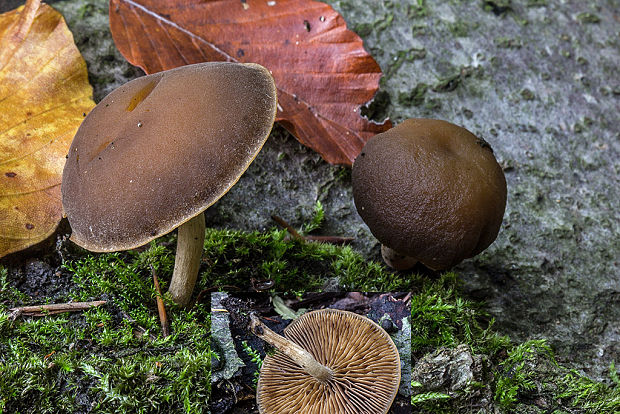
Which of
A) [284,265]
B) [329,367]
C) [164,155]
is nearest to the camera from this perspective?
[164,155]

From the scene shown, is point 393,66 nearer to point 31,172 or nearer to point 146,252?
point 146,252

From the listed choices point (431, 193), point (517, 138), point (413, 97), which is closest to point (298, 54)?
point (413, 97)

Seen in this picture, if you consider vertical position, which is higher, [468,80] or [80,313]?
[468,80]

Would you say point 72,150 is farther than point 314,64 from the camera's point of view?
No

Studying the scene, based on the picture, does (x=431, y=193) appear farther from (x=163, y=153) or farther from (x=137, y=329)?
(x=137, y=329)

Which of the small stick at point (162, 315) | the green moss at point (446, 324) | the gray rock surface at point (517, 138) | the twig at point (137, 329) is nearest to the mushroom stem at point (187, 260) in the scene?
the small stick at point (162, 315)

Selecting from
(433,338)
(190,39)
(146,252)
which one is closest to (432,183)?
(433,338)

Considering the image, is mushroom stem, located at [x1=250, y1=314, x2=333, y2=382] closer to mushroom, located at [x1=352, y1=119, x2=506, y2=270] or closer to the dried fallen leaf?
mushroom, located at [x1=352, y1=119, x2=506, y2=270]
